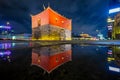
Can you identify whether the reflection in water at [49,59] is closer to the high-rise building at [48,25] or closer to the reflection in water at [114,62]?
the reflection in water at [114,62]

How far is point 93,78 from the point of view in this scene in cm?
638

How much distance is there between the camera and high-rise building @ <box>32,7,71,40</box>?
52.2 metres

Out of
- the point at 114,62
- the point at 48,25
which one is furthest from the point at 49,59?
the point at 48,25

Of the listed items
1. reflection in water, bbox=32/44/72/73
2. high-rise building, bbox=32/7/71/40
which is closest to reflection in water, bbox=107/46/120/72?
reflection in water, bbox=32/44/72/73

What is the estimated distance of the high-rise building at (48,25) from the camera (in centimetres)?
5222

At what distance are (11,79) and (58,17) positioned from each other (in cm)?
5417

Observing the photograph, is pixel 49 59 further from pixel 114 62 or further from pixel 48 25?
pixel 48 25

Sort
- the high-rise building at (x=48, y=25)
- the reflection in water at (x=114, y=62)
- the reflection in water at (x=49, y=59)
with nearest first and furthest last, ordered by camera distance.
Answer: the reflection in water at (x=114, y=62) < the reflection in water at (x=49, y=59) < the high-rise building at (x=48, y=25)

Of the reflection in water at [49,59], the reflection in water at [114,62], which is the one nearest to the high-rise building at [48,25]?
the reflection in water at [49,59]

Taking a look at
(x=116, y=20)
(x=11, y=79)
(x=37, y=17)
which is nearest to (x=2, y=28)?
(x=37, y=17)

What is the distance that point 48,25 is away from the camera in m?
51.6

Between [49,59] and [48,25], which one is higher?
[48,25]

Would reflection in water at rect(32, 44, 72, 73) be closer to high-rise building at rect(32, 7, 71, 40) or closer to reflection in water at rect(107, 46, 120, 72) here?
reflection in water at rect(107, 46, 120, 72)

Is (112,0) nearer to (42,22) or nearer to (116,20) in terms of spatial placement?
(116,20)
